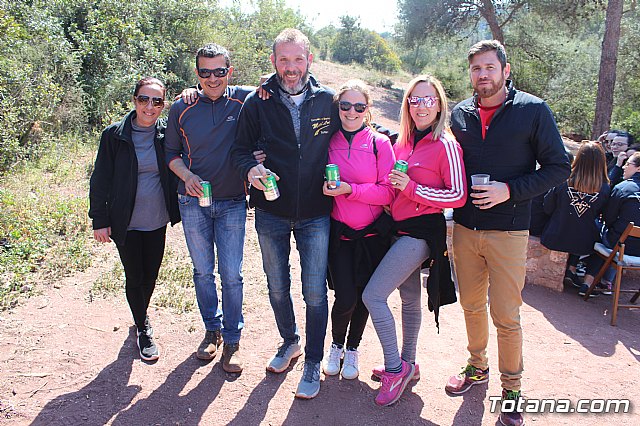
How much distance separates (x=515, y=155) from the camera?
117 inches

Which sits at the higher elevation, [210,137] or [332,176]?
[210,137]

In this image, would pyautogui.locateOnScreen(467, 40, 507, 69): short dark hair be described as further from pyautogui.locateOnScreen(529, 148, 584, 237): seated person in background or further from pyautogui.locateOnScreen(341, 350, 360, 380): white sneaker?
pyautogui.locateOnScreen(529, 148, 584, 237): seated person in background

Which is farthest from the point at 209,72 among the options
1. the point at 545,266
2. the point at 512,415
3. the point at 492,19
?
the point at 492,19

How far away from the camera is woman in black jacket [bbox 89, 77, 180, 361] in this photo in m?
3.49

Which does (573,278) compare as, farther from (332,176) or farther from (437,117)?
(332,176)

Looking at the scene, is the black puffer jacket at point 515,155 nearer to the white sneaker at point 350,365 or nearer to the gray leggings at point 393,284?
the gray leggings at point 393,284

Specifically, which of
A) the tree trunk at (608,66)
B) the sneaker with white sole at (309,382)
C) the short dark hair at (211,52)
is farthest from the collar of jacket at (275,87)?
the tree trunk at (608,66)

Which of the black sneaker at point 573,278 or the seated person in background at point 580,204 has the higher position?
the seated person in background at point 580,204

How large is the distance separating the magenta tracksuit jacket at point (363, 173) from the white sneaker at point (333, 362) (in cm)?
99

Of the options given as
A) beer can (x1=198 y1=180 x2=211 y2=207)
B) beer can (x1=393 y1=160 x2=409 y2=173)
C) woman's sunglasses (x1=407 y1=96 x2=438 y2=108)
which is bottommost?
beer can (x1=198 y1=180 x2=211 y2=207)

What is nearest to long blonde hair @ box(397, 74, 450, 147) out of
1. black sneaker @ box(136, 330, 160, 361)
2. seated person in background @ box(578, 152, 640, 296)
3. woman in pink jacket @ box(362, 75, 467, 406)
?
woman in pink jacket @ box(362, 75, 467, 406)

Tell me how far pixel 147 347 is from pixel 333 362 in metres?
1.38

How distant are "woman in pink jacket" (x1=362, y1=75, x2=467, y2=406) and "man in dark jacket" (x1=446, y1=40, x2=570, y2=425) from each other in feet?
0.48

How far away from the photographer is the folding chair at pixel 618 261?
487 cm
